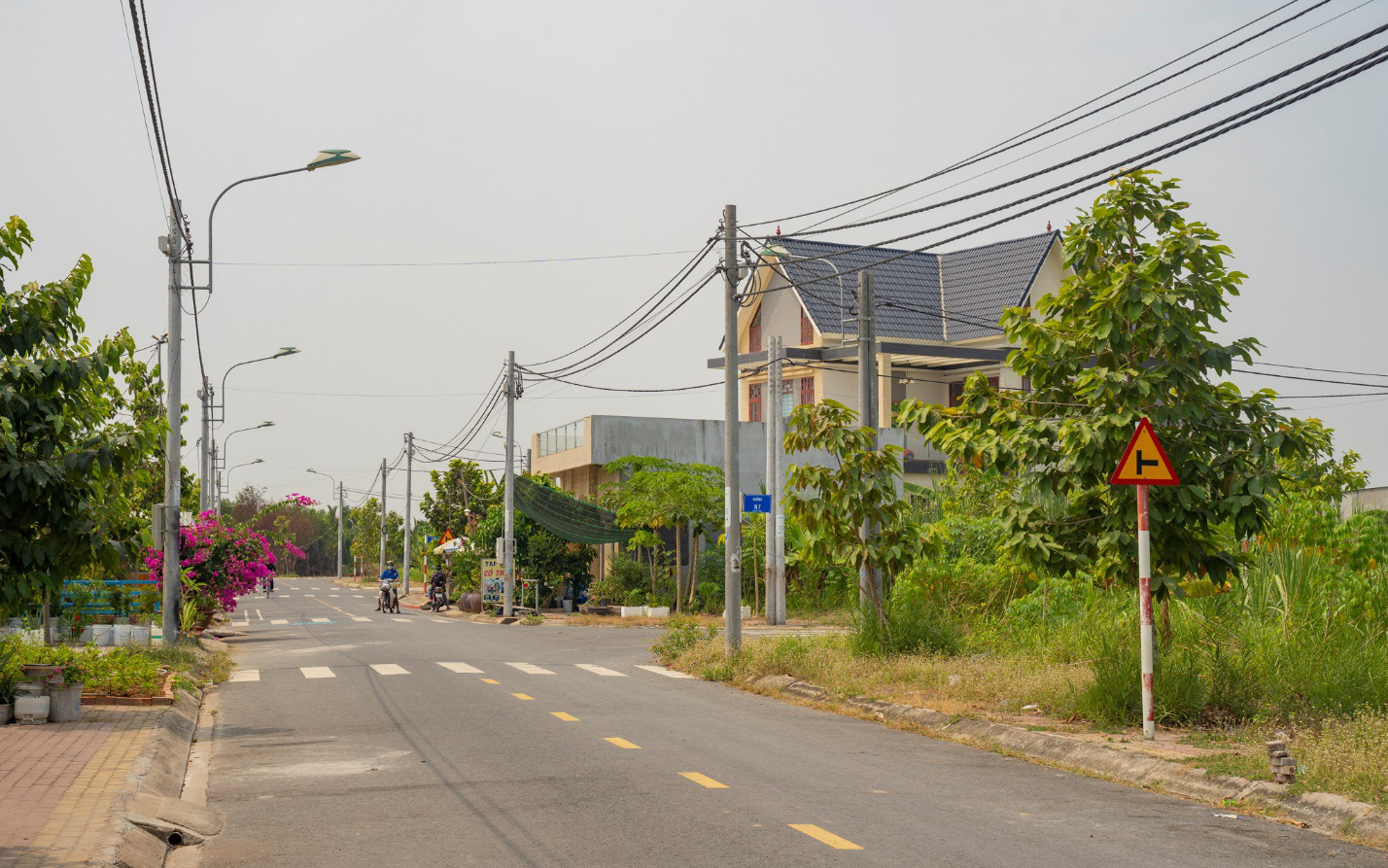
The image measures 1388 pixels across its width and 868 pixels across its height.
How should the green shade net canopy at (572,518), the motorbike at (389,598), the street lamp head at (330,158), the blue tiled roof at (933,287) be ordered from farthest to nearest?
the motorbike at (389,598) → the blue tiled roof at (933,287) → the green shade net canopy at (572,518) → the street lamp head at (330,158)

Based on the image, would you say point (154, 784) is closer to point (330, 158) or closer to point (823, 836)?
point (823, 836)

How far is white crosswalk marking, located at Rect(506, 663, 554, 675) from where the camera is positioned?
2185cm

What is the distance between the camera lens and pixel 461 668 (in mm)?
22547

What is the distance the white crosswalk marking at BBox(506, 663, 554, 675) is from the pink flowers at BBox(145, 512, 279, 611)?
9820 millimetres

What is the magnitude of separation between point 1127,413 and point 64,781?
9817 millimetres

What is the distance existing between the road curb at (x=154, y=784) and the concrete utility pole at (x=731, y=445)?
329 inches

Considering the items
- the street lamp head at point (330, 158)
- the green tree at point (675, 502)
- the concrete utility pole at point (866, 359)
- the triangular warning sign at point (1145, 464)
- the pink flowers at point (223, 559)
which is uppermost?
the street lamp head at point (330, 158)

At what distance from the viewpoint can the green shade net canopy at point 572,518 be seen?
1674 inches

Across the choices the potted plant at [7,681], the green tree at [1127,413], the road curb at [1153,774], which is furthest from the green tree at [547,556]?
the green tree at [1127,413]

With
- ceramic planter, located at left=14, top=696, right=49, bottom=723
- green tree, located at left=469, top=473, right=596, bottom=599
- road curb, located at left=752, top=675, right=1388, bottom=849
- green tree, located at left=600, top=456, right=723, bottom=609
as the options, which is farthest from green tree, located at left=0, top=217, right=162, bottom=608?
green tree, located at left=469, top=473, right=596, bottom=599

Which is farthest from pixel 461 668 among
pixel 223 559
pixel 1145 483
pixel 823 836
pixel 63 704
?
pixel 823 836

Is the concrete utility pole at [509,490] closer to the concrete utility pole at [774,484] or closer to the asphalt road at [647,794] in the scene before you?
the concrete utility pole at [774,484]

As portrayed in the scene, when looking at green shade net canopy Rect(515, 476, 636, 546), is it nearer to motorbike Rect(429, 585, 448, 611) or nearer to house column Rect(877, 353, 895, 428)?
motorbike Rect(429, 585, 448, 611)

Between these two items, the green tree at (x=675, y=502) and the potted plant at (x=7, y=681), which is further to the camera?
the green tree at (x=675, y=502)
